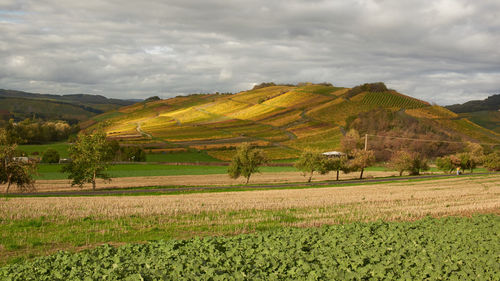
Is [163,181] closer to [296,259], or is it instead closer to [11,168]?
[11,168]

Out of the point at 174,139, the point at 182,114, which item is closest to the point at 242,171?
the point at 174,139

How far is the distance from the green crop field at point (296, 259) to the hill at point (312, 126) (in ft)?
267

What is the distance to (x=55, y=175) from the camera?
74062 millimetres

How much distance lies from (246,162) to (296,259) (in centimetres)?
5269

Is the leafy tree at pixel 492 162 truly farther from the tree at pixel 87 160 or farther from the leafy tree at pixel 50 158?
the leafy tree at pixel 50 158

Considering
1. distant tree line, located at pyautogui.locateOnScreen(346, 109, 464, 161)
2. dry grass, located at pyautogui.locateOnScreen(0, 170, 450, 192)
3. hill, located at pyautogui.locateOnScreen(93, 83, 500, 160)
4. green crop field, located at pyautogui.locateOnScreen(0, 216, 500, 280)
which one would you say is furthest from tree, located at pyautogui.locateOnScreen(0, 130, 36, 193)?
distant tree line, located at pyautogui.locateOnScreen(346, 109, 464, 161)

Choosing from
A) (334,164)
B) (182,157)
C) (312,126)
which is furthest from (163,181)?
(312,126)

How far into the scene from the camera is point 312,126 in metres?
140

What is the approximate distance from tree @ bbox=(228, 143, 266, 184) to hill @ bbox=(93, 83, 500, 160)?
33.2m

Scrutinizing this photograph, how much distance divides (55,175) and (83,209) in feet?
186

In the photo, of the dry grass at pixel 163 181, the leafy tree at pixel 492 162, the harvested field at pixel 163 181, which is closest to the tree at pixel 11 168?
the dry grass at pixel 163 181

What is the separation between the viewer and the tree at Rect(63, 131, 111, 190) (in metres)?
50.6

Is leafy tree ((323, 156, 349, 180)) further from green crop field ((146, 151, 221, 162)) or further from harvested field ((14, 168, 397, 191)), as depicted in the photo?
green crop field ((146, 151, 221, 162))

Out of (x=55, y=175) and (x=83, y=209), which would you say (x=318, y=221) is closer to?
(x=83, y=209)
